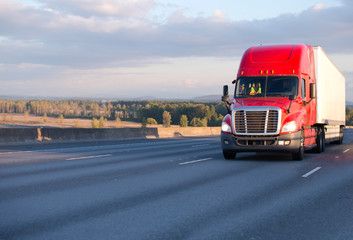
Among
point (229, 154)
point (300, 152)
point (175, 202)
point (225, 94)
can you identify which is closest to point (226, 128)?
point (229, 154)

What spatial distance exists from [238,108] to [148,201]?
307 inches

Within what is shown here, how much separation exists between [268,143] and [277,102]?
145 cm

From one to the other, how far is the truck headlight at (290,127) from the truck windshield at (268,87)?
50.6 inches

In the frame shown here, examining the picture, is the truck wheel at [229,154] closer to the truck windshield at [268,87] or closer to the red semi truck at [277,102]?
the red semi truck at [277,102]

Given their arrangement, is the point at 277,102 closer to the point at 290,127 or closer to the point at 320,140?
the point at 290,127

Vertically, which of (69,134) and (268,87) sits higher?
(268,87)

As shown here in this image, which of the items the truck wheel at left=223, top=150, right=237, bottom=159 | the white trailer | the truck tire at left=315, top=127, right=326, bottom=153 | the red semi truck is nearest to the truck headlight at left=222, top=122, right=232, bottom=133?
the red semi truck

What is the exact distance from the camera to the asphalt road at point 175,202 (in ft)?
18.7

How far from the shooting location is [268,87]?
621 inches

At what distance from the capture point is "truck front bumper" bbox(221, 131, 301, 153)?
14484mm

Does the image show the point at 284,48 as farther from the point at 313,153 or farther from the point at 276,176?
the point at 276,176

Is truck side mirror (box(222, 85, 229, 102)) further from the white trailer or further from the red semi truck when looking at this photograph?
the white trailer

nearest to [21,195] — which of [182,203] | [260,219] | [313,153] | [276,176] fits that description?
[182,203]

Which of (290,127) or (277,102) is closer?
(290,127)
